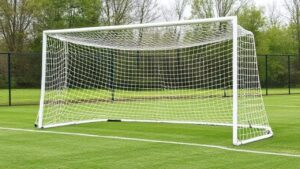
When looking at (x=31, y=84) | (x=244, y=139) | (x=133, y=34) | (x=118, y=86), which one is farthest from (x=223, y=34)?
(x=31, y=84)

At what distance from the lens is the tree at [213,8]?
51500mm

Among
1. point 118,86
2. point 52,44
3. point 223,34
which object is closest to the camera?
point 223,34

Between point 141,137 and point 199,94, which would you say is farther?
point 199,94

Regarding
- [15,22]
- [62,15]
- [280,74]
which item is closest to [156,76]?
[280,74]

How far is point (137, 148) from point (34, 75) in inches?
894

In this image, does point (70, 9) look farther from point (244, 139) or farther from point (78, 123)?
point (244, 139)

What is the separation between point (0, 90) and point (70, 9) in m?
17.9

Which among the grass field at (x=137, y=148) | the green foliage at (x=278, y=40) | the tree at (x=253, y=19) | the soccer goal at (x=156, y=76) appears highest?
the tree at (x=253, y=19)

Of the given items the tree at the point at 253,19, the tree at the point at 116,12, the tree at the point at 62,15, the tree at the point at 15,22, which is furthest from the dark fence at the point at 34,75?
the tree at the point at 116,12

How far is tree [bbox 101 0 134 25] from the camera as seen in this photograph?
48.9 meters

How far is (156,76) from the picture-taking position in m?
21.8

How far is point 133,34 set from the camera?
1245cm

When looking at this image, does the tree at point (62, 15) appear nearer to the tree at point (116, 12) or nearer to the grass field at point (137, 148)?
the tree at point (116, 12)

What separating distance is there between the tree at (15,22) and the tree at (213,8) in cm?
1606
